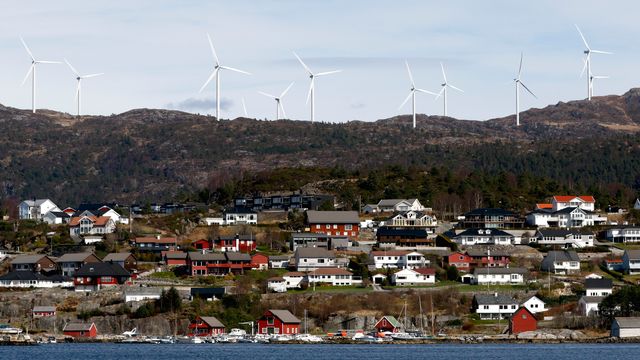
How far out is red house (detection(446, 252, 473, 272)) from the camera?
114m

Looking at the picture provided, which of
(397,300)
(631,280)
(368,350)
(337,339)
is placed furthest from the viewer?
(631,280)

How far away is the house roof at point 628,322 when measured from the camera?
304 ft

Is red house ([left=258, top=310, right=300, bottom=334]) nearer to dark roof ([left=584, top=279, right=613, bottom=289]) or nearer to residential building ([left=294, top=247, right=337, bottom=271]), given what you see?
residential building ([left=294, top=247, right=337, bottom=271])

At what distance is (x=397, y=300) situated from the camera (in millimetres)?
100812

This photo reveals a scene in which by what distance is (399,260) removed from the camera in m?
114

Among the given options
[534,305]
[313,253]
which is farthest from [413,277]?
[534,305]

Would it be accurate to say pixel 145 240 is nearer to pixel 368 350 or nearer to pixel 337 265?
pixel 337 265

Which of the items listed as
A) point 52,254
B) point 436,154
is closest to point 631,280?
point 52,254

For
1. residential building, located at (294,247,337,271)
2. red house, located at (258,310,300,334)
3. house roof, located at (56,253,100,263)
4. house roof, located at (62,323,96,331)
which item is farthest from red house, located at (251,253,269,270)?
house roof, located at (62,323,96,331)

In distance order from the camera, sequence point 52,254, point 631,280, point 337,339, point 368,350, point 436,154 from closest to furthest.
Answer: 1. point 368,350
2. point 337,339
3. point 631,280
4. point 52,254
5. point 436,154

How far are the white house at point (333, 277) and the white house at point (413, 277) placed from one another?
307cm

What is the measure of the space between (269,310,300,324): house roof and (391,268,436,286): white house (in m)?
13.1

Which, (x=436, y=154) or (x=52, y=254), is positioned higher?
(x=436, y=154)

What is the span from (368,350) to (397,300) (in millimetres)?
13825
